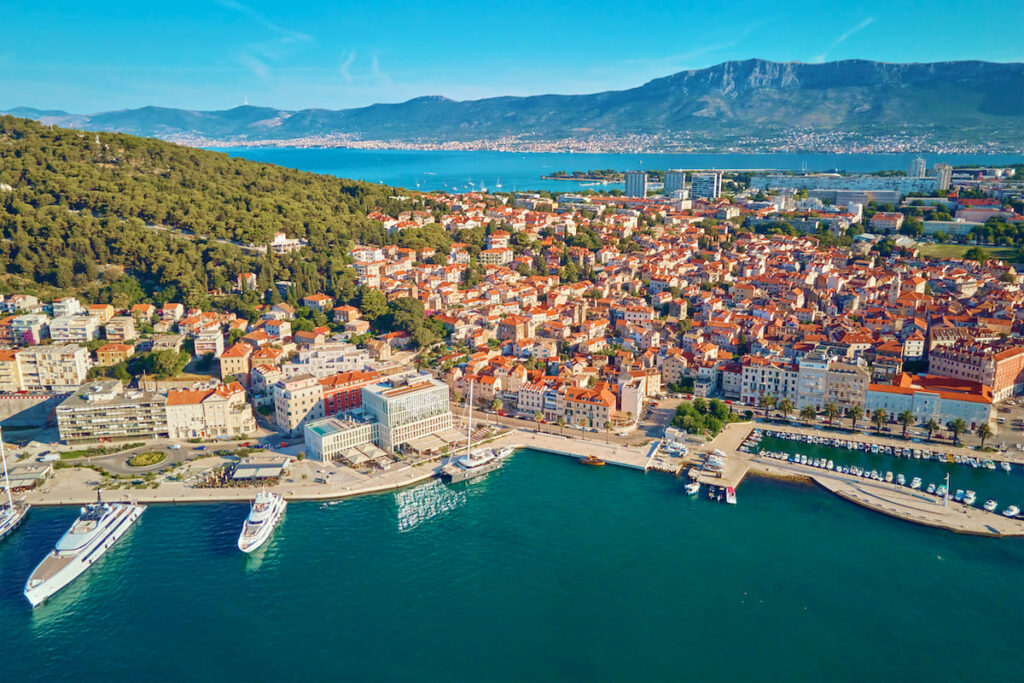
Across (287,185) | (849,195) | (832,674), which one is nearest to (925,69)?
(849,195)

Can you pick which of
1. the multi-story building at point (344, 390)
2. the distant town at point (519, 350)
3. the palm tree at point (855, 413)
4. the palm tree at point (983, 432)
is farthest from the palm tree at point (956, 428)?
the multi-story building at point (344, 390)

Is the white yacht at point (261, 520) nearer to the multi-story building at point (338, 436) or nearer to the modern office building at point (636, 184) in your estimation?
the multi-story building at point (338, 436)

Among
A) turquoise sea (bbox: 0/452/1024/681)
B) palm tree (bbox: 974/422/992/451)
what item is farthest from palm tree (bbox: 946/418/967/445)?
turquoise sea (bbox: 0/452/1024/681)

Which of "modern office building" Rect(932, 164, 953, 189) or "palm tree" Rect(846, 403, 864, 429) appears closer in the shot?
"palm tree" Rect(846, 403, 864, 429)

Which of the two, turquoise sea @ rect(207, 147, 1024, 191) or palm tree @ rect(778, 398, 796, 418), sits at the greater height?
turquoise sea @ rect(207, 147, 1024, 191)

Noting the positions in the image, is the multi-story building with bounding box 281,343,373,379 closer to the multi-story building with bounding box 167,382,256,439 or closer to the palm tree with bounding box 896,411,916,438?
the multi-story building with bounding box 167,382,256,439

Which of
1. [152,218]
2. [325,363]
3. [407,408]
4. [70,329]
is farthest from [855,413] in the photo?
[152,218]
